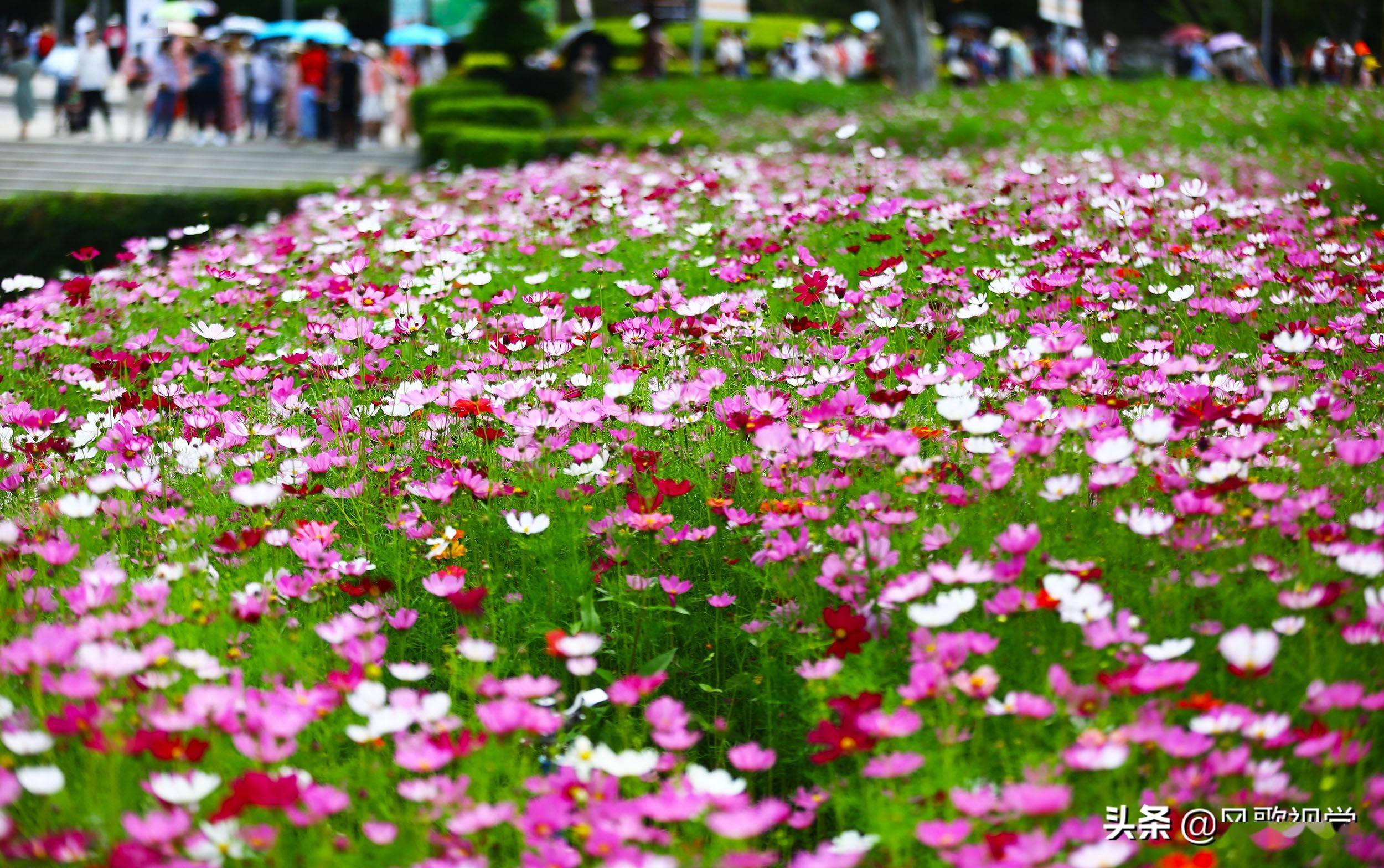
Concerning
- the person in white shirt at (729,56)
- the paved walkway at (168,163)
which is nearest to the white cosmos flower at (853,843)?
the paved walkway at (168,163)

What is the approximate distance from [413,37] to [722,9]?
5.92m

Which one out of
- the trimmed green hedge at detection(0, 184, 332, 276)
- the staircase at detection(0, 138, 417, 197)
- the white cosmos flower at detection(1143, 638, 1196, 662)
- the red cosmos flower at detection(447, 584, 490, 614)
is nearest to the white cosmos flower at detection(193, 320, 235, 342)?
the red cosmos flower at detection(447, 584, 490, 614)

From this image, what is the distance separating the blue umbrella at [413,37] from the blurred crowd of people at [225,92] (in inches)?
192

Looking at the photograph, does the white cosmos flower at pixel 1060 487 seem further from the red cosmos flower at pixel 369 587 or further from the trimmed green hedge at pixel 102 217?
the trimmed green hedge at pixel 102 217

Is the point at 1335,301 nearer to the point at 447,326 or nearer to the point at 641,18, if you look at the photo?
the point at 447,326

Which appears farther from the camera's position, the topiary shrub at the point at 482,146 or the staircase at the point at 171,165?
the staircase at the point at 171,165

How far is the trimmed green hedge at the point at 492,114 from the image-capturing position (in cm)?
1480

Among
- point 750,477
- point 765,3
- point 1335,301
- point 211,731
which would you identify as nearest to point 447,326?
point 750,477

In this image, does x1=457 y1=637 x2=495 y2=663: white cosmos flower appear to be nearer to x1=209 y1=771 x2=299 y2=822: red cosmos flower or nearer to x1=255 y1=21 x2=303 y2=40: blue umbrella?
x1=209 y1=771 x2=299 y2=822: red cosmos flower

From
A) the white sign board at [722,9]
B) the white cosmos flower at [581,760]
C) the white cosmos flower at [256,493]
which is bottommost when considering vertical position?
the white cosmos flower at [581,760]

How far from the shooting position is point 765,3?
140 ft

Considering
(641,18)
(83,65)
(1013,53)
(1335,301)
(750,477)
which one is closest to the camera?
(750,477)

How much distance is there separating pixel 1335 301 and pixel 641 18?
21610 mm

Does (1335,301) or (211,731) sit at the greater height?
(1335,301)
